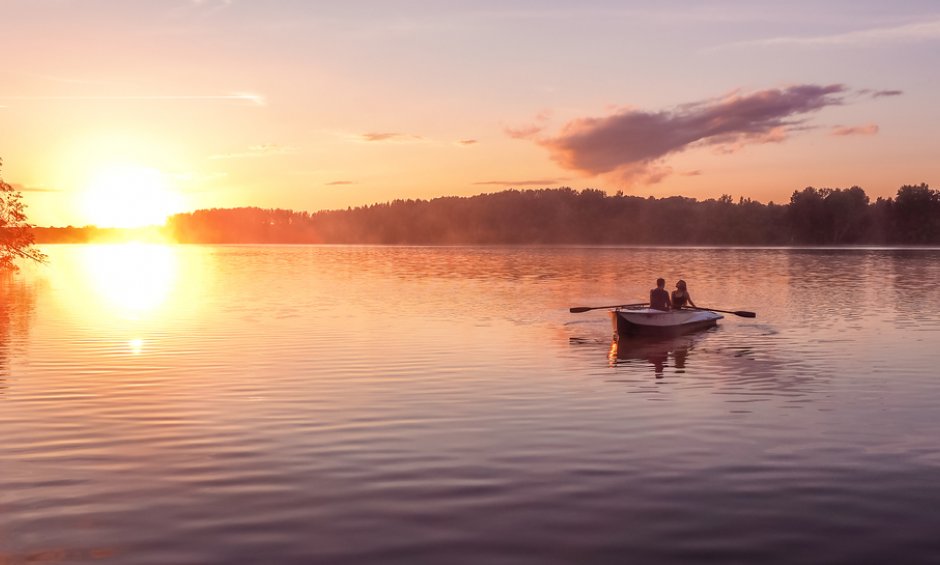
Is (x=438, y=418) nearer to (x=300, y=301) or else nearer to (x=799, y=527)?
(x=799, y=527)

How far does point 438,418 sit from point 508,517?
7292 mm

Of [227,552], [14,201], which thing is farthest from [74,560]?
[14,201]

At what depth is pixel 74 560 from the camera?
10953mm

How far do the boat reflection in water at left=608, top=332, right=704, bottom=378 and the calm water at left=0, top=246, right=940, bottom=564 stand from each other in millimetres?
232

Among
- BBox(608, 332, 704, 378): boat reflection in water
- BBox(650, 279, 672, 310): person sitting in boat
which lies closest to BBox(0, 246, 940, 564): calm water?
BBox(608, 332, 704, 378): boat reflection in water

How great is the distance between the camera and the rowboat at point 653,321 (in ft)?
122

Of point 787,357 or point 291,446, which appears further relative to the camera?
point 787,357

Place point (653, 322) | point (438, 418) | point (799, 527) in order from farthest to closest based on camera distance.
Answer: point (653, 322)
point (438, 418)
point (799, 527)

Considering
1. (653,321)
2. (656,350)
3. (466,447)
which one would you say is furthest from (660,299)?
(466,447)

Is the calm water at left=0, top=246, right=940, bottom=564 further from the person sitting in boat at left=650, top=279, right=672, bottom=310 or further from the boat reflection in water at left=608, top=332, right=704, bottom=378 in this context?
the person sitting in boat at left=650, top=279, right=672, bottom=310

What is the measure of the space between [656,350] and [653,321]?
3.80m

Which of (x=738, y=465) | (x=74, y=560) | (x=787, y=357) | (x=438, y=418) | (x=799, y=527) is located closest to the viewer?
(x=74, y=560)

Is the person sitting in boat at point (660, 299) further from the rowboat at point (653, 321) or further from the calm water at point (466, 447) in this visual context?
the calm water at point (466, 447)

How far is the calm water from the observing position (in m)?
11.8
